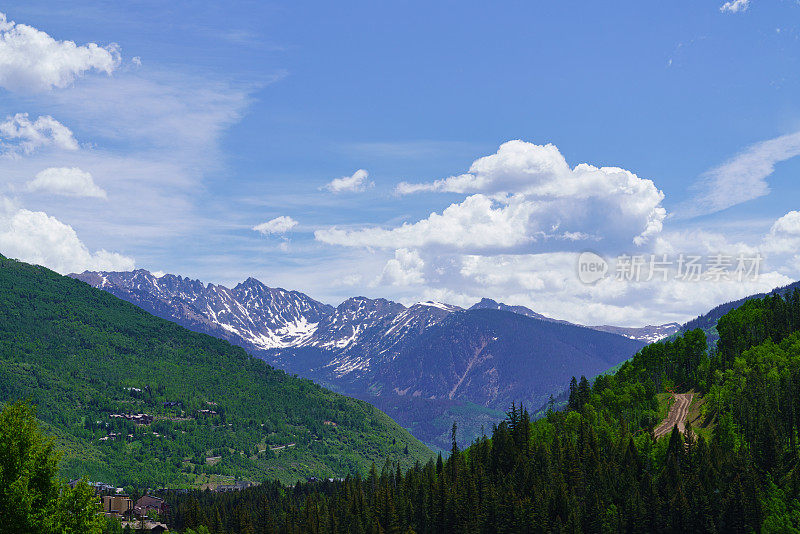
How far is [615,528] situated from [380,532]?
2481 inches

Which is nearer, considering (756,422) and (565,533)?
(565,533)

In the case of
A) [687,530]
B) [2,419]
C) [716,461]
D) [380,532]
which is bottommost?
[380,532]

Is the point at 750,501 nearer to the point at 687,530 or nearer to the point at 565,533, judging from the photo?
the point at 687,530

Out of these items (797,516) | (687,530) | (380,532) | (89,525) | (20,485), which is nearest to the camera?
(20,485)

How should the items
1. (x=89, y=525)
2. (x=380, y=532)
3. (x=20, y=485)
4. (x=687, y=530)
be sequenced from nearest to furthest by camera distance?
1. (x=20, y=485)
2. (x=89, y=525)
3. (x=687, y=530)
4. (x=380, y=532)

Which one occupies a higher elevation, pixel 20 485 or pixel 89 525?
pixel 20 485

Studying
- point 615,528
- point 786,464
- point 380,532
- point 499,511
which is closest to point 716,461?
point 786,464

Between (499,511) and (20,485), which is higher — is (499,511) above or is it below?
below

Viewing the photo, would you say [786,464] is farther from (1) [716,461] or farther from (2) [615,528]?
(2) [615,528]

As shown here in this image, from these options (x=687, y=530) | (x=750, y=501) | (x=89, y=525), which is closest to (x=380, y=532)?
(x=687, y=530)

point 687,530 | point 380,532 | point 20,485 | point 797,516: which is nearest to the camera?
point 20,485

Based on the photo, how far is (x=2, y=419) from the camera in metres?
38.4

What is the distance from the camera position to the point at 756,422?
654 feet

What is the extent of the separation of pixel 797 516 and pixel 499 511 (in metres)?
70.9
